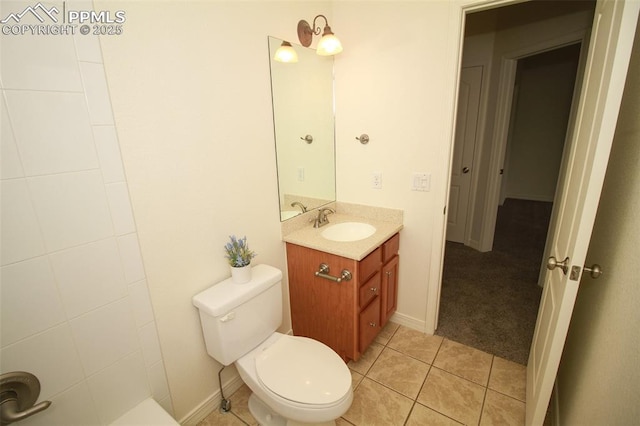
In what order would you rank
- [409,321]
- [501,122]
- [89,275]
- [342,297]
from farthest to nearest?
1. [501,122]
2. [409,321]
3. [342,297]
4. [89,275]

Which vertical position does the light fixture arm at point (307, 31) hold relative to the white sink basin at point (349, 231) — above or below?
above

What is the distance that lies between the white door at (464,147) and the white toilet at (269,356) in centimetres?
246

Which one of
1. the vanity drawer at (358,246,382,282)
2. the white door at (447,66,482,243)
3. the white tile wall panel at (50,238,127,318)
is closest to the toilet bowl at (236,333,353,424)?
the vanity drawer at (358,246,382,282)

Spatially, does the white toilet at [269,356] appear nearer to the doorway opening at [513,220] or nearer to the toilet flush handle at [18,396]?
the toilet flush handle at [18,396]

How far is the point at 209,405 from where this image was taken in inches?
60.8

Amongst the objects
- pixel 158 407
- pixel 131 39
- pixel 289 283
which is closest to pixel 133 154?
pixel 131 39

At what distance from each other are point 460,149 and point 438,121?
71.9 inches

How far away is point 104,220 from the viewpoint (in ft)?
3.41

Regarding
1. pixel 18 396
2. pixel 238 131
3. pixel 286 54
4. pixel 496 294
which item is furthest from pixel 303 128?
pixel 496 294

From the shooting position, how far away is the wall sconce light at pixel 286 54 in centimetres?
163

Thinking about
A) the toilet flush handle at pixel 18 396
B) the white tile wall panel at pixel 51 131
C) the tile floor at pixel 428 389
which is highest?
the white tile wall panel at pixel 51 131

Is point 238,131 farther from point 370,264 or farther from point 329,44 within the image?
point 370,264

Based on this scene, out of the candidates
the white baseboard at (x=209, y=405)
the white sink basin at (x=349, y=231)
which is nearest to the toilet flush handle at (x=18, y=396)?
the white baseboard at (x=209, y=405)

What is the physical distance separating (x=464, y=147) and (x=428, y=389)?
2586mm
